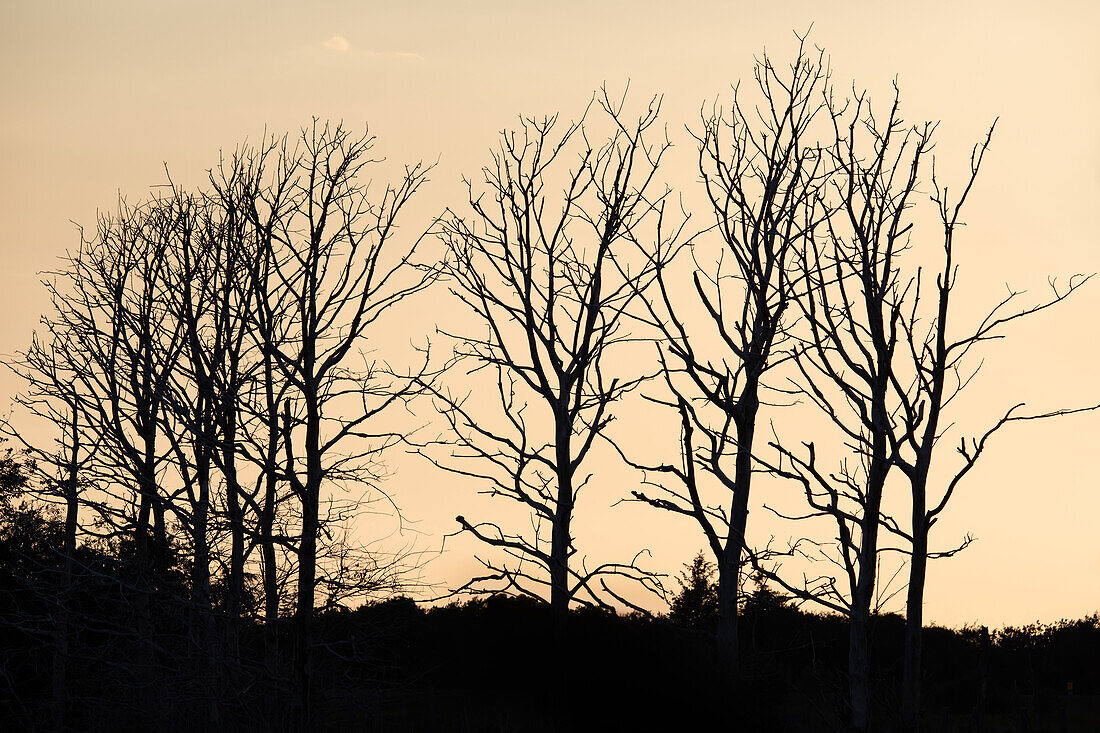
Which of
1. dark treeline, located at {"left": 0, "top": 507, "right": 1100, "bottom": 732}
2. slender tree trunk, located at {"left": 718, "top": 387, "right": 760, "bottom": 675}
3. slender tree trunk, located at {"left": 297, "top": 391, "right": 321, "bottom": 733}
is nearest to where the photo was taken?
dark treeline, located at {"left": 0, "top": 507, "right": 1100, "bottom": 732}

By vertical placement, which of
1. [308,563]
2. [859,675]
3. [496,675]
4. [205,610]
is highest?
[308,563]

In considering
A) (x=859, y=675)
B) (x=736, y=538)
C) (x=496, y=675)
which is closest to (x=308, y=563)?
(x=496, y=675)

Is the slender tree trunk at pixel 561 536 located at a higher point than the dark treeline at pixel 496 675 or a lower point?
higher

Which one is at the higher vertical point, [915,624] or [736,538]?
[736,538]

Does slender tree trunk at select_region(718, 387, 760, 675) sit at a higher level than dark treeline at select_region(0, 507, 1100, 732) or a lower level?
higher

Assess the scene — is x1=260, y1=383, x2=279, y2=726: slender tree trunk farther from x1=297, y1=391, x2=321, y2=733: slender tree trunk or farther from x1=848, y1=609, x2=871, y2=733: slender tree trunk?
x1=848, y1=609, x2=871, y2=733: slender tree trunk

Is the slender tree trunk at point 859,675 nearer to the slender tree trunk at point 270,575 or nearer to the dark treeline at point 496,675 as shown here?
the dark treeline at point 496,675

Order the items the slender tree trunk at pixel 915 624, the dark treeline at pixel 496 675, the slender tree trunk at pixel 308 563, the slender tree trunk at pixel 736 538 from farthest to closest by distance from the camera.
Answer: the slender tree trunk at pixel 308 563 < the slender tree trunk at pixel 736 538 < the dark treeline at pixel 496 675 < the slender tree trunk at pixel 915 624

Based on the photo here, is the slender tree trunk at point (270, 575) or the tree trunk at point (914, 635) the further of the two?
the slender tree trunk at point (270, 575)

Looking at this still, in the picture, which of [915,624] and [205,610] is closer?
[915,624]

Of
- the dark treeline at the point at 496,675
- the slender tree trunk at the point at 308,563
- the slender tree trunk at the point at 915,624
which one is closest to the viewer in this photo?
the slender tree trunk at the point at 915,624

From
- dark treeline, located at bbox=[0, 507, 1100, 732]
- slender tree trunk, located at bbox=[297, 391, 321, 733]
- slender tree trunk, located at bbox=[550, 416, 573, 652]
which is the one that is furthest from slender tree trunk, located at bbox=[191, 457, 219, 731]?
slender tree trunk, located at bbox=[550, 416, 573, 652]

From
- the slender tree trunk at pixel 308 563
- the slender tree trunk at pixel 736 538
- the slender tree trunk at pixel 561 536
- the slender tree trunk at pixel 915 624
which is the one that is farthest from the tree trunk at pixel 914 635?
the slender tree trunk at pixel 308 563

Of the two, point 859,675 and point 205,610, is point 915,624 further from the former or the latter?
point 205,610
